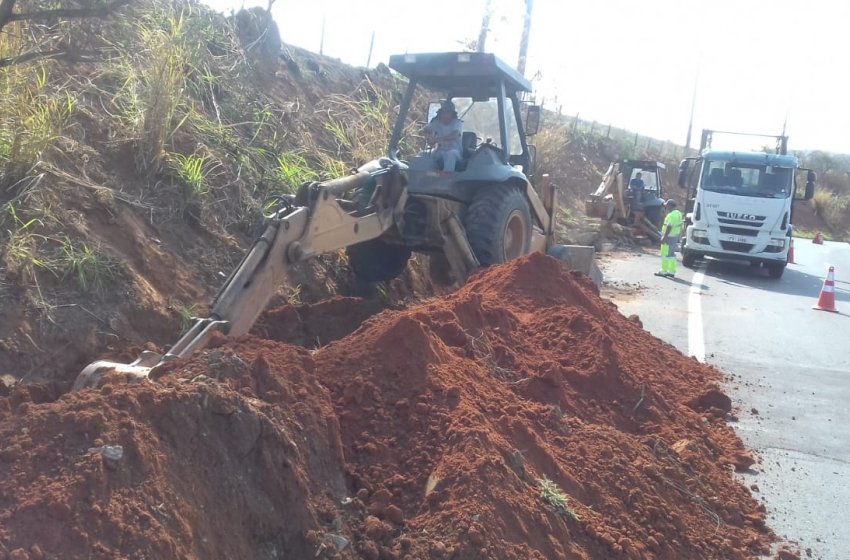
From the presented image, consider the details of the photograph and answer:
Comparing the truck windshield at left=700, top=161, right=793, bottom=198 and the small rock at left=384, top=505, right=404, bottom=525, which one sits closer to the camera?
the small rock at left=384, top=505, right=404, bottom=525

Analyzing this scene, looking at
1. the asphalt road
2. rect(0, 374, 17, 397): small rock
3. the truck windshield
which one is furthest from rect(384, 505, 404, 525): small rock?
the truck windshield

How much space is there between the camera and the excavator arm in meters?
4.23

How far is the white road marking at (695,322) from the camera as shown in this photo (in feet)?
29.7

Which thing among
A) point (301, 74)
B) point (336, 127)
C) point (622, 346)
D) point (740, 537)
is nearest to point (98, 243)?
point (622, 346)

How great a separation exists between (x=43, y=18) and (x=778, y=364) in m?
7.65

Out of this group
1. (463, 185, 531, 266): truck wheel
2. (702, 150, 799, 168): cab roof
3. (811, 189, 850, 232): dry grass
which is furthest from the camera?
(811, 189, 850, 232): dry grass

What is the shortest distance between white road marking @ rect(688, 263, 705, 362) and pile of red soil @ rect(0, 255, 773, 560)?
10.7ft

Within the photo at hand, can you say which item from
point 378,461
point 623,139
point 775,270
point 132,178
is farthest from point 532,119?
point 623,139

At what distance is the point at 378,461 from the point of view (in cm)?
393

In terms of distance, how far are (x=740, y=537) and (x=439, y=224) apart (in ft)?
13.3

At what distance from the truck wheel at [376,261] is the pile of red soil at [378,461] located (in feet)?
9.07

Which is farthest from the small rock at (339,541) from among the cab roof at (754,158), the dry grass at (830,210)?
the dry grass at (830,210)

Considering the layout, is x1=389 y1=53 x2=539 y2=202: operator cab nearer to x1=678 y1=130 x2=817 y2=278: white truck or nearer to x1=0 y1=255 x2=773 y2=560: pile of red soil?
x1=0 y1=255 x2=773 y2=560: pile of red soil

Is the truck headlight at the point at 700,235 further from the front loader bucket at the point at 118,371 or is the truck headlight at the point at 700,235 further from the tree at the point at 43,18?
the front loader bucket at the point at 118,371
